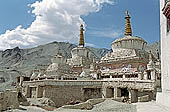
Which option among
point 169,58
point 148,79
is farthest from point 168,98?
point 148,79

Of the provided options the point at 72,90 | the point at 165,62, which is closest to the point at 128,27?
the point at 72,90

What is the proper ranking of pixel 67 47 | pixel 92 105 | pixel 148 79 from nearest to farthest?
pixel 92 105, pixel 148 79, pixel 67 47

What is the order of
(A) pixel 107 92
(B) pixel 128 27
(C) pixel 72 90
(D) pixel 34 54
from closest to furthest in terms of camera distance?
1. (A) pixel 107 92
2. (C) pixel 72 90
3. (B) pixel 128 27
4. (D) pixel 34 54

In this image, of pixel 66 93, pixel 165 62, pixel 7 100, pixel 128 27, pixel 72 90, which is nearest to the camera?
pixel 165 62

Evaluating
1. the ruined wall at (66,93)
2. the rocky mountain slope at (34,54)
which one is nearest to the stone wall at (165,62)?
the ruined wall at (66,93)

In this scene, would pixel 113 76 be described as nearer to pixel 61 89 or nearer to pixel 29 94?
pixel 61 89

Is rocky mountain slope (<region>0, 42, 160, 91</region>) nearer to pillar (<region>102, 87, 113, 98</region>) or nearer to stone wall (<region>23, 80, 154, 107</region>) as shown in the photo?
stone wall (<region>23, 80, 154, 107</region>)

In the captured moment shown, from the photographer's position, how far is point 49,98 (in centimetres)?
1711

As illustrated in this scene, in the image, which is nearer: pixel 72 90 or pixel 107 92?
pixel 107 92

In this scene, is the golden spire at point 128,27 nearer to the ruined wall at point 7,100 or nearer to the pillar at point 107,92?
the pillar at point 107,92

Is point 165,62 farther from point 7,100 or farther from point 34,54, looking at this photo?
point 34,54

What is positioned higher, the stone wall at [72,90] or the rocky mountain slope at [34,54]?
the rocky mountain slope at [34,54]

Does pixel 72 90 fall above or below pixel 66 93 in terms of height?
above

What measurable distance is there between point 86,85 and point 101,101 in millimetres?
4423
